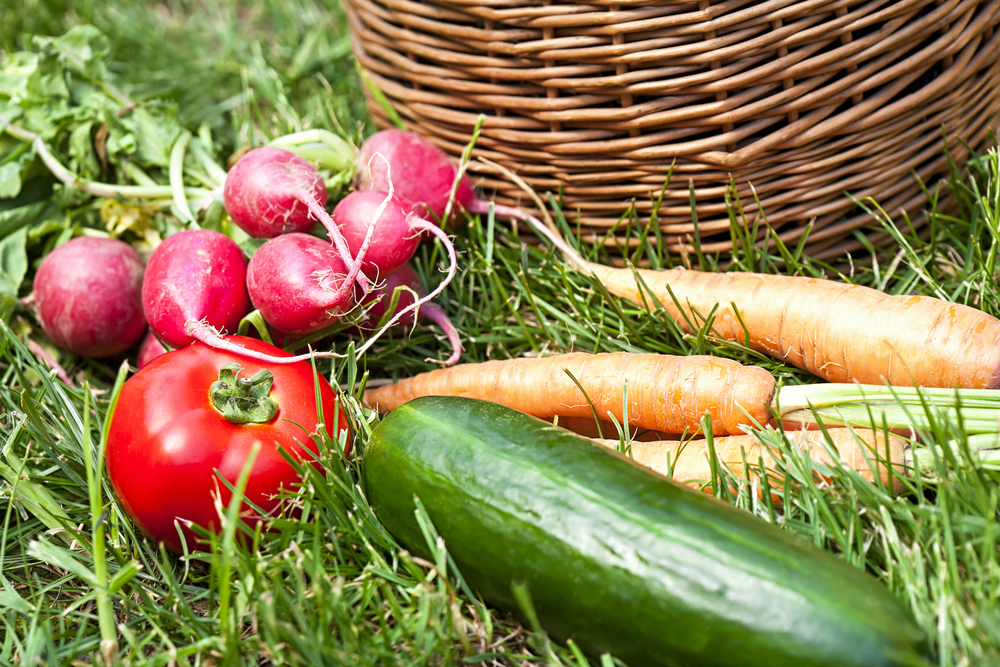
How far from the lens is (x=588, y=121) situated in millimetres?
1527

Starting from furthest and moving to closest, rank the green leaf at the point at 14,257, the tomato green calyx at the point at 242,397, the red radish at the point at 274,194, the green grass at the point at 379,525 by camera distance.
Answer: the green leaf at the point at 14,257 → the red radish at the point at 274,194 → the tomato green calyx at the point at 242,397 → the green grass at the point at 379,525

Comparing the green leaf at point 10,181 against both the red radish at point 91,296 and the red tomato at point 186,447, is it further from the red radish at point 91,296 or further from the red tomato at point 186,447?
the red tomato at point 186,447

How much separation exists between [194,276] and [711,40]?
104 centimetres

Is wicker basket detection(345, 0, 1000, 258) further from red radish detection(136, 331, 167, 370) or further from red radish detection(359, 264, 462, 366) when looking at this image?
red radish detection(136, 331, 167, 370)

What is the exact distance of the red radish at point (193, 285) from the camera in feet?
4.65

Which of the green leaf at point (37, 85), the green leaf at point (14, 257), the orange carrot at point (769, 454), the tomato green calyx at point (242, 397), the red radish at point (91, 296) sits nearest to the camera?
the orange carrot at point (769, 454)

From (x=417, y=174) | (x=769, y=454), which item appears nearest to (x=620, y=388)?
(x=769, y=454)

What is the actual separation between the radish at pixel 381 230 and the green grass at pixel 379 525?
0.69 feet

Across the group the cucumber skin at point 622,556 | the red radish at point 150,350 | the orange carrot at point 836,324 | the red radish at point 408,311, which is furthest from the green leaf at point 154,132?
the cucumber skin at point 622,556

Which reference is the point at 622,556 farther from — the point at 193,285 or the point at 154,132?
the point at 154,132

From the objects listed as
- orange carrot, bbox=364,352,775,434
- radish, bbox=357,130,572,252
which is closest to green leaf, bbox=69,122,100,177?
radish, bbox=357,130,572,252

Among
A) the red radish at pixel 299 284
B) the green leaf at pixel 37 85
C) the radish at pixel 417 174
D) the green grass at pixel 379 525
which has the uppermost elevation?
the green leaf at pixel 37 85

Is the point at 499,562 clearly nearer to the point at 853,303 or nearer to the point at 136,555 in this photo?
the point at 136,555

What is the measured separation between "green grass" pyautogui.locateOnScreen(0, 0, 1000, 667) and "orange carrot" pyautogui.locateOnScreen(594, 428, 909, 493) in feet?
0.12
